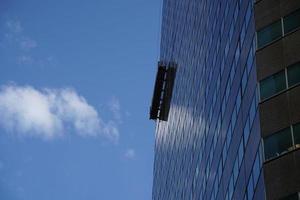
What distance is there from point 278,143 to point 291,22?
24.8 ft

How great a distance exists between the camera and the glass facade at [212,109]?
4303 cm

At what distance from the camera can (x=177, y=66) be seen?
98.4 m

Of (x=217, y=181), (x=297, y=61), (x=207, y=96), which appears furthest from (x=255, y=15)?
(x=207, y=96)

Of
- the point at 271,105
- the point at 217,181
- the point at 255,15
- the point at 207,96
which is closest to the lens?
the point at 271,105

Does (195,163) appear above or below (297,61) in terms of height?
above

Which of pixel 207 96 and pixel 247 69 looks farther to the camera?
pixel 207 96

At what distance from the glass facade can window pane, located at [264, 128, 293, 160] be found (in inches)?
34.3

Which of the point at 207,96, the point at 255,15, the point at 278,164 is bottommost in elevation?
the point at 278,164

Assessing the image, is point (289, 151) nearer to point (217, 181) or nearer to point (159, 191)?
point (217, 181)

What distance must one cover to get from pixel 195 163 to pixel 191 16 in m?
22.8

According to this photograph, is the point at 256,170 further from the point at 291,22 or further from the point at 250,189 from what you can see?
the point at 291,22

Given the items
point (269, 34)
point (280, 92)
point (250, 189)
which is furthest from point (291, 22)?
point (250, 189)

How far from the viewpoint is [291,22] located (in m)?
39.8

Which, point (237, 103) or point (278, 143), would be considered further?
point (237, 103)
